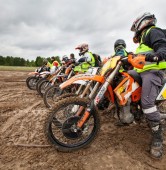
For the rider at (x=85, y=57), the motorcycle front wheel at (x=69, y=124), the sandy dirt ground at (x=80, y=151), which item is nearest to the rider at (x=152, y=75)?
the sandy dirt ground at (x=80, y=151)

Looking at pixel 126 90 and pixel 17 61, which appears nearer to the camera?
pixel 126 90

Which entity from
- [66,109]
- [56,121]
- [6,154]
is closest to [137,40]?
[66,109]

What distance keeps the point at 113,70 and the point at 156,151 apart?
1.40m

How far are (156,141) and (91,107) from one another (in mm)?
1163

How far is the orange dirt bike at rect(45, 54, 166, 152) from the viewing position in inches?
110

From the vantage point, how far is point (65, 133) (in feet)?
9.24

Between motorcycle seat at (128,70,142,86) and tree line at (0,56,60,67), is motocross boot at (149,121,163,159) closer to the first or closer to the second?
motorcycle seat at (128,70,142,86)

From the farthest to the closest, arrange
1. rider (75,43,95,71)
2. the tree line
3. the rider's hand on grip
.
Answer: the tree line, rider (75,43,95,71), the rider's hand on grip

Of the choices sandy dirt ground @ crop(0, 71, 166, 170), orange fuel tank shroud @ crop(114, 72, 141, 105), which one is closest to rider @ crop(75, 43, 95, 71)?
sandy dirt ground @ crop(0, 71, 166, 170)

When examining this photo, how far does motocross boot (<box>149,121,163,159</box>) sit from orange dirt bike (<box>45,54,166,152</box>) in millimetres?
283

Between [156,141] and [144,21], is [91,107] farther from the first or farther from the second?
[144,21]

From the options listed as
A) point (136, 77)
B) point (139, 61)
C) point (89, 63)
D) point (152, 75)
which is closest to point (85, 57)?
point (89, 63)

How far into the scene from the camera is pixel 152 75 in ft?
9.25

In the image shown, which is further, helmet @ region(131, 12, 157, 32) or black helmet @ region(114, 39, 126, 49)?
black helmet @ region(114, 39, 126, 49)
